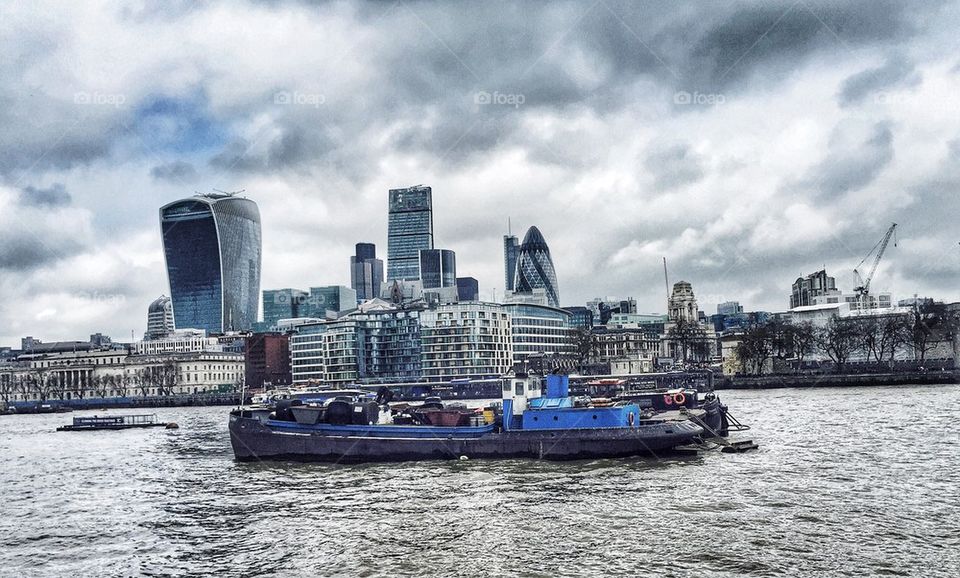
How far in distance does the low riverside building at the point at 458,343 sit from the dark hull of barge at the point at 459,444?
13442 centimetres

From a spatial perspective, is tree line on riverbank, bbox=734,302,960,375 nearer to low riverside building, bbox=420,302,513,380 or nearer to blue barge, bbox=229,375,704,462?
low riverside building, bbox=420,302,513,380

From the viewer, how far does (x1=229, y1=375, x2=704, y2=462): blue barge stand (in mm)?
49781

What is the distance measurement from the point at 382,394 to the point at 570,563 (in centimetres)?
3950

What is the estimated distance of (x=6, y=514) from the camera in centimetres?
4078

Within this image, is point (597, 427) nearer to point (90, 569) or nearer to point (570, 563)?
point (570, 563)

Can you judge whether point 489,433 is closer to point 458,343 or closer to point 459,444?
point 459,444

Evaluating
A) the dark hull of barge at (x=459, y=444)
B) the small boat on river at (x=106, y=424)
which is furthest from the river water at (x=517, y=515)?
the small boat on river at (x=106, y=424)

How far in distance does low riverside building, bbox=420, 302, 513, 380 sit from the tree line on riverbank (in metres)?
57.1

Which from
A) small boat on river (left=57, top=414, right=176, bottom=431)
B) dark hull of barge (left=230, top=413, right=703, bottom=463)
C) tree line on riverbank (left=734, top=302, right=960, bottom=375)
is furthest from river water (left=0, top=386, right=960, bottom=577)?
tree line on riverbank (left=734, top=302, right=960, bottom=375)

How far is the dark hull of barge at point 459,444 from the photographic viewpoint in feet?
163

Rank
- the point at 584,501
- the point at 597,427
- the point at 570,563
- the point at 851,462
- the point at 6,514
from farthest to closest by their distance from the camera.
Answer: the point at 597,427 → the point at 851,462 → the point at 6,514 → the point at 584,501 → the point at 570,563

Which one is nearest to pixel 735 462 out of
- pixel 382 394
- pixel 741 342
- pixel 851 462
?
pixel 851 462

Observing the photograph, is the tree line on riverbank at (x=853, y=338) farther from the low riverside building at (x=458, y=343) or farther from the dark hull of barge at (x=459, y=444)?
the dark hull of barge at (x=459, y=444)

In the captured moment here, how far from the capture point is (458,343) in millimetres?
193625
